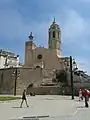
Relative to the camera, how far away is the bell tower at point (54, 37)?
103m

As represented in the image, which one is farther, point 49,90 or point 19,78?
point 19,78

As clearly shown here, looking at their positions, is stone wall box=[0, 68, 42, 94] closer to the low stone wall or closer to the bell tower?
the low stone wall

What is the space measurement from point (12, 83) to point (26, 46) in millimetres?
23423

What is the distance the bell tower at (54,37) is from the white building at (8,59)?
1486 cm

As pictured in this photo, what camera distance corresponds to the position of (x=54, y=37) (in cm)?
10438

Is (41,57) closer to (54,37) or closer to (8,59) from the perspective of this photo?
(54,37)

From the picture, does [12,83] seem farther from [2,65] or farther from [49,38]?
[49,38]

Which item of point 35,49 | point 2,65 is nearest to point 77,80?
point 35,49

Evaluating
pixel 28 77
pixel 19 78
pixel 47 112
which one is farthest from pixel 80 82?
pixel 47 112

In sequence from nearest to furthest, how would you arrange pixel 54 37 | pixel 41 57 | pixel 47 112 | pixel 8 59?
pixel 47 112 → pixel 41 57 → pixel 8 59 → pixel 54 37

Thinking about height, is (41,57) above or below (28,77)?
above

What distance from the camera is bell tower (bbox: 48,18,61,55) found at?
10312 centimetres

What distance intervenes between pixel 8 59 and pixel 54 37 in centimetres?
2025

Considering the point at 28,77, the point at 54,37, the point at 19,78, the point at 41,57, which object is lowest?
the point at 19,78
